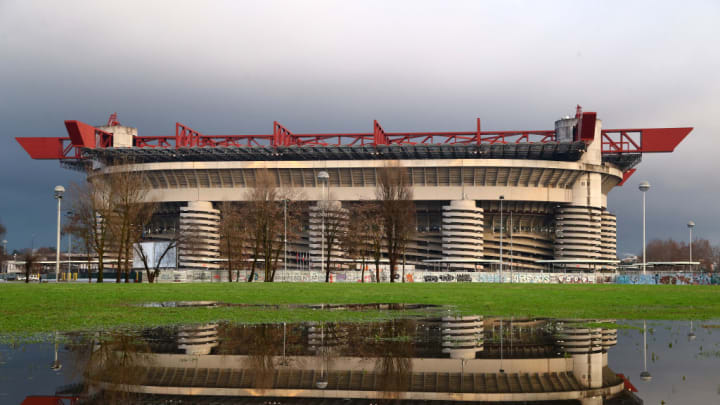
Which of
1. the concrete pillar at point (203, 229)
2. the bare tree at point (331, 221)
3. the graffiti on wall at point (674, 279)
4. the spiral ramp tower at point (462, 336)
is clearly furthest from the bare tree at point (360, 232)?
the spiral ramp tower at point (462, 336)

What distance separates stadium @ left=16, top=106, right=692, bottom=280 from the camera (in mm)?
90625

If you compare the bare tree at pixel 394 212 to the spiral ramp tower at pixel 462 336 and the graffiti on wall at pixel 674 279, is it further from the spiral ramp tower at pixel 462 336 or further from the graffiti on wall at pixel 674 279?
the spiral ramp tower at pixel 462 336

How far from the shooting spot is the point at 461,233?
91125 mm

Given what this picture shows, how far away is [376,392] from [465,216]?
8489cm

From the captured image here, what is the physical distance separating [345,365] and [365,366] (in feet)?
0.98

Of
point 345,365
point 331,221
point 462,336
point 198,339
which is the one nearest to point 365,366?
point 345,365

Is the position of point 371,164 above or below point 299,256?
above

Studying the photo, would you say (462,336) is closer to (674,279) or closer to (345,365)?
(345,365)

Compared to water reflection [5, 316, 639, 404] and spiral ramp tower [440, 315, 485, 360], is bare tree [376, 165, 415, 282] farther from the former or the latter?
water reflection [5, 316, 639, 404]

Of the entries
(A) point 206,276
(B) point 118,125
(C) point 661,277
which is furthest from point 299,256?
(C) point 661,277

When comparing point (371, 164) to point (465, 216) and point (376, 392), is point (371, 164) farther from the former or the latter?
point (376, 392)

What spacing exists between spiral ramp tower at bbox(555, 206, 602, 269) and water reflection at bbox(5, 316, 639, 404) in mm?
84016

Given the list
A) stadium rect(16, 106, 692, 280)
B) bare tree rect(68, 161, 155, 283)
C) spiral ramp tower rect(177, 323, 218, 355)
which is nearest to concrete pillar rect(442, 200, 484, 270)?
stadium rect(16, 106, 692, 280)

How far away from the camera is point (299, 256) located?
97.4 meters
